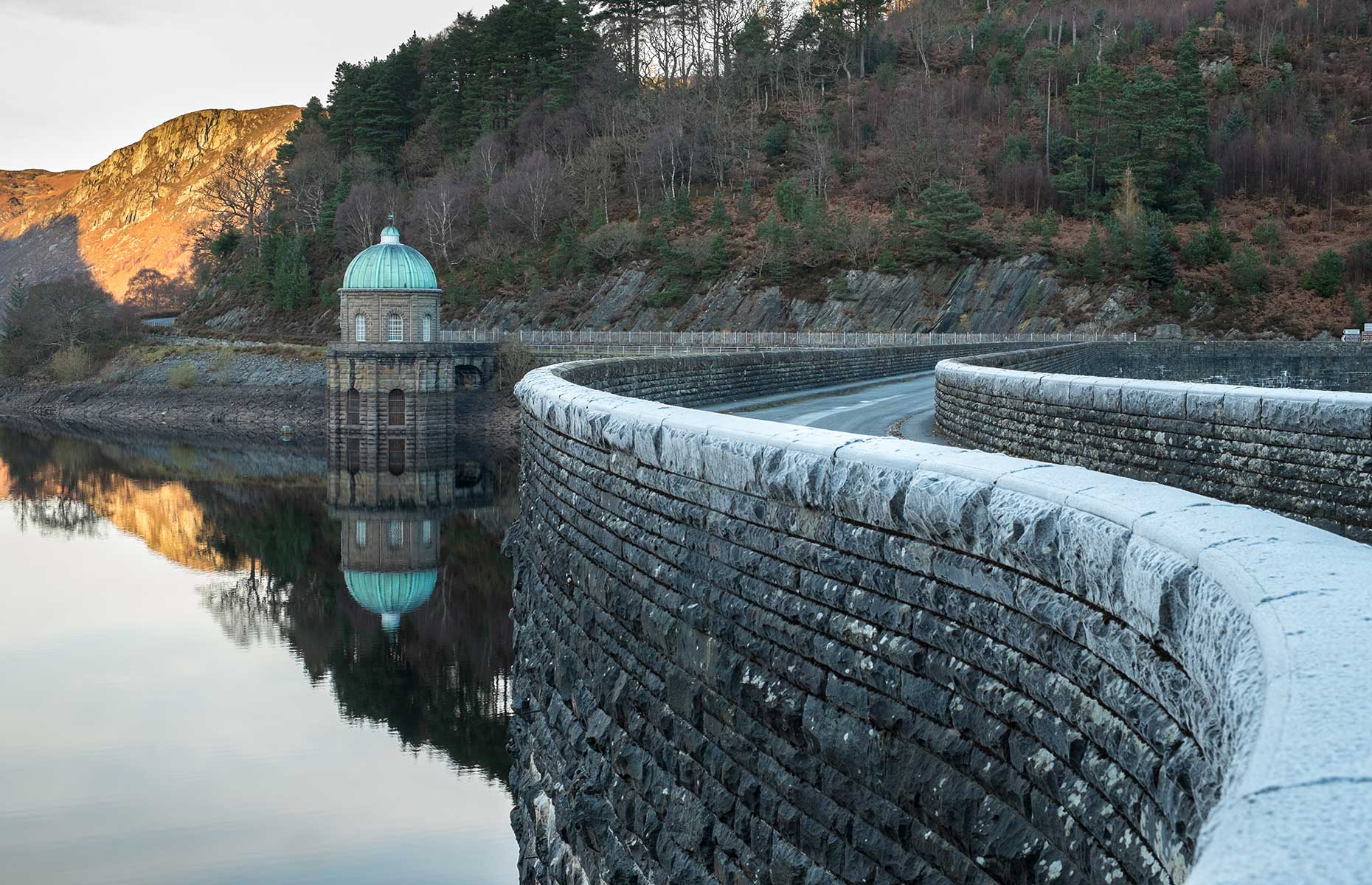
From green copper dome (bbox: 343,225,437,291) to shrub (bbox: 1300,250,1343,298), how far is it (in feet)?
129

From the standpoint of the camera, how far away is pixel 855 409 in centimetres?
2438

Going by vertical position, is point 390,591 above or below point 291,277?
below

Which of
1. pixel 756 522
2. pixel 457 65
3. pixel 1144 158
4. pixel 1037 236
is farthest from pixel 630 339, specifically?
pixel 756 522

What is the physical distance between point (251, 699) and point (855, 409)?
1194 centimetres

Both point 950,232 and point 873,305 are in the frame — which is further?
point 873,305

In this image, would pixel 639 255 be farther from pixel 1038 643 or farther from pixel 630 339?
pixel 1038 643

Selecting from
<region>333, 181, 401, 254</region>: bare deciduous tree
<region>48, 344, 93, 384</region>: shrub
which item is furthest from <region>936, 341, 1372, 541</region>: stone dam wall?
<region>333, 181, 401, 254</region>: bare deciduous tree

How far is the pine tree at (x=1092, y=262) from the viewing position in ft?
199

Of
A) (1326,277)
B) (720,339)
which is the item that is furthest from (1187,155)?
(720,339)

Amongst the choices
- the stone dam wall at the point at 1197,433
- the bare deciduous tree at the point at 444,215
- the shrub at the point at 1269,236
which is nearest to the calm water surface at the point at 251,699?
the stone dam wall at the point at 1197,433

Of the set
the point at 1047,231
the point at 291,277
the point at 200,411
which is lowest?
the point at 200,411

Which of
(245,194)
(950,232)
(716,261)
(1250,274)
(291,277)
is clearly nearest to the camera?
(1250,274)

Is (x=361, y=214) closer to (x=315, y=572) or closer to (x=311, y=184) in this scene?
(x=311, y=184)

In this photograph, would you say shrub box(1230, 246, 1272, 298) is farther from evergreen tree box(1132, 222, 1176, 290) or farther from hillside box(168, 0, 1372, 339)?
evergreen tree box(1132, 222, 1176, 290)
